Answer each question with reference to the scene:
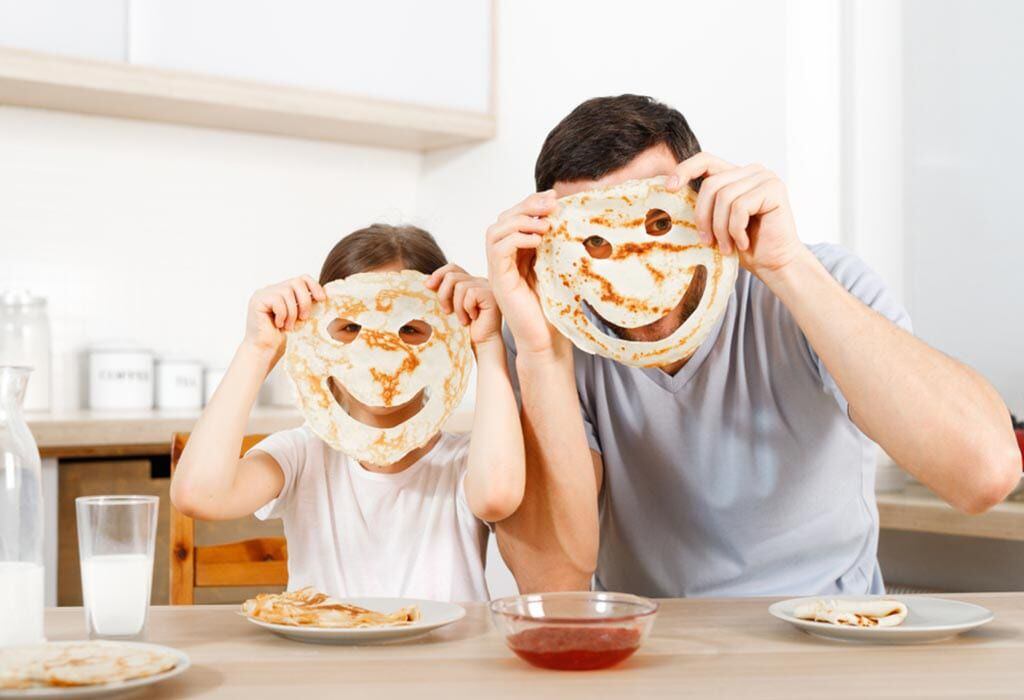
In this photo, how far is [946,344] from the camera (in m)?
2.40

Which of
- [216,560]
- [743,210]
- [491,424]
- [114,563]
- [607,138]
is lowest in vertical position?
[216,560]

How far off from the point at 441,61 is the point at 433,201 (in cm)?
43

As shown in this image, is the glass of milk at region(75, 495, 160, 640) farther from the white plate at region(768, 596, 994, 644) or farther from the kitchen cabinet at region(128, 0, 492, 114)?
the kitchen cabinet at region(128, 0, 492, 114)

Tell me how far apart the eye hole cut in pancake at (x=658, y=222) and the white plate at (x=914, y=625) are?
1.37 ft

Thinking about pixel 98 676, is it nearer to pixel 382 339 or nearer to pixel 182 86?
pixel 382 339

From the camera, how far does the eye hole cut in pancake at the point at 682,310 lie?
1.21 metres

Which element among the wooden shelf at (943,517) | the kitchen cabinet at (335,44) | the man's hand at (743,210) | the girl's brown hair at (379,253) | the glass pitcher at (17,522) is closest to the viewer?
the glass pitcher at (17,522)

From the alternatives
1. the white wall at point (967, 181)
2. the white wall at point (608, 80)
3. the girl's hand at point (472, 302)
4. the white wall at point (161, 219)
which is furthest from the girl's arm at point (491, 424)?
the white wall at point (161, 219)

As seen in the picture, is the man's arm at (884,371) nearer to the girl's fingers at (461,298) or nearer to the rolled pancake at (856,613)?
the rolled pancake at (856,613)

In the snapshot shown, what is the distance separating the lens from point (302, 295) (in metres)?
1.31

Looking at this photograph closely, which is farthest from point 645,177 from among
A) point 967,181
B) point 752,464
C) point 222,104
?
point 222,104

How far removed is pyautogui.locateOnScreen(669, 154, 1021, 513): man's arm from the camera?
3.73 feet

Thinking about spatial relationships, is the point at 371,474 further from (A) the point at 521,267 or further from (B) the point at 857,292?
(B) the point at 857,292

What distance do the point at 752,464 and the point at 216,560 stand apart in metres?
0.80
